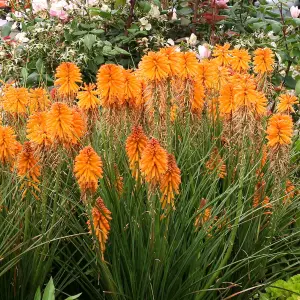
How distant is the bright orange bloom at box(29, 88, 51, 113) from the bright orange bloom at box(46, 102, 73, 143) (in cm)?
108

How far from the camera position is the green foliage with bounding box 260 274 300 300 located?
2.43 meters

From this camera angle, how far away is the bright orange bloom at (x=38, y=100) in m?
3.11

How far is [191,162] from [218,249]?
0.53 meters

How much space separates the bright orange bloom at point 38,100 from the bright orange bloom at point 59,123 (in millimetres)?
1079

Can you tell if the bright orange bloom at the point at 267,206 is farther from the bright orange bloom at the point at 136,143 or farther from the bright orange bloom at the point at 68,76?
the bright orange bloom at the point at 68,76

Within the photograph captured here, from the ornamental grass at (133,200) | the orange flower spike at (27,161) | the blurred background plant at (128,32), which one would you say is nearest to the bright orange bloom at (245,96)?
the ornamental grass at (133,200)

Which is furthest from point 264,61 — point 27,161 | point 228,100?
point 27,161

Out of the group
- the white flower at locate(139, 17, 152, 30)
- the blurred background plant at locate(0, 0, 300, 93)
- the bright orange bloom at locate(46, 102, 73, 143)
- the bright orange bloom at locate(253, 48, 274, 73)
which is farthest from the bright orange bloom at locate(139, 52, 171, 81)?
the white flower at locate(139, 17, 152, 30)

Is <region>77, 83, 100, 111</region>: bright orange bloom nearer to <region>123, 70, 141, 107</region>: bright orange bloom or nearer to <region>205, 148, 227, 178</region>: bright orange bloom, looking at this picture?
<region>123, 70, 141, 107</region>: bright orange bloom

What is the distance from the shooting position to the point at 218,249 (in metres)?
2.48

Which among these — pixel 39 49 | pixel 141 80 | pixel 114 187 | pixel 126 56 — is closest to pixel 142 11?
pixel 126 56

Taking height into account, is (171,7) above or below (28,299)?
above

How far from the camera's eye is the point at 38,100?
3.15m

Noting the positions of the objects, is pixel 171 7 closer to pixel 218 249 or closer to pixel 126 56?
pixel 126 56
